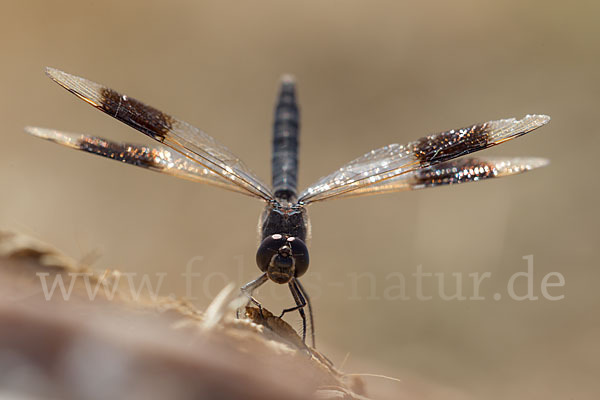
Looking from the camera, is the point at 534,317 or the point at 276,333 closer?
the point at 276,333

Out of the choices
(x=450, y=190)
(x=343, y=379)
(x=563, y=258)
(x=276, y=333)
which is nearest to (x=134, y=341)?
(x=276, y=333)

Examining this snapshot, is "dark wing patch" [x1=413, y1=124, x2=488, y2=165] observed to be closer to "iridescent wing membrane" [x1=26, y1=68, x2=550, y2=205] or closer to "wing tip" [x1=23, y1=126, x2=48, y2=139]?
"iridescent wing membrane" [x1=26, y1=68, x2=550, y2=205]

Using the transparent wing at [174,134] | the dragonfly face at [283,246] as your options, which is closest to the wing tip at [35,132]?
the transparent wing at [174,134]

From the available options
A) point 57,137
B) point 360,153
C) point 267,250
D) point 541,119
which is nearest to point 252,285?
point 267,250

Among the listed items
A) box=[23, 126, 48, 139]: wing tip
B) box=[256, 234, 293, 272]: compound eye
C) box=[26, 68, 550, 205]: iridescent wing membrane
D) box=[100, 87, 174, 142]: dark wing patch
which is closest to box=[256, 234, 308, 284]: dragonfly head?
box=[256, 234, 293, 272]: compound eye

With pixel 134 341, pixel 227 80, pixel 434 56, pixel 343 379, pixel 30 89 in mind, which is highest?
pixel 434 56

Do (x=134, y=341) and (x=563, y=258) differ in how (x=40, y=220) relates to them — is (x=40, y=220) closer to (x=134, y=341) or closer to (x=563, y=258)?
(x=134, y=341)
